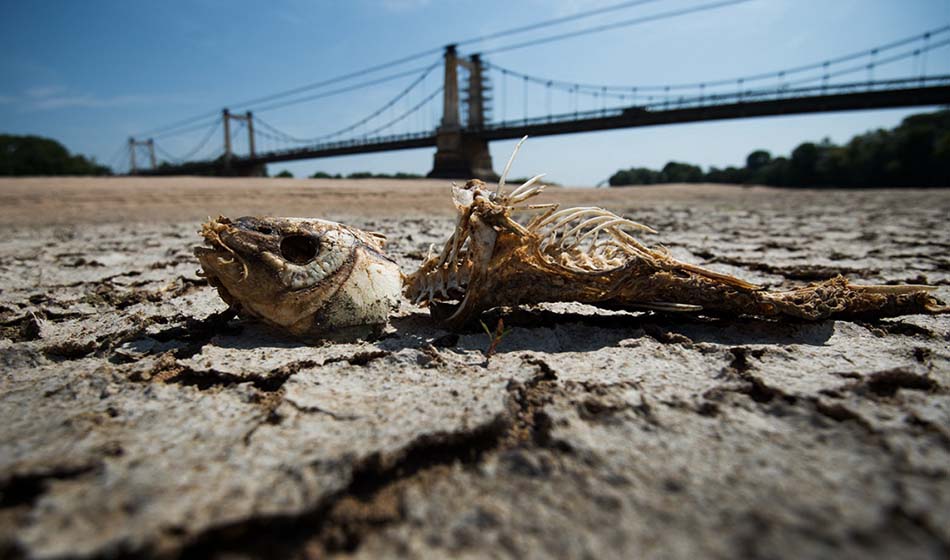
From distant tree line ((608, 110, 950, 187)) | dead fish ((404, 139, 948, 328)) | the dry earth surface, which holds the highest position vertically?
distant tree line ((608, 110, 950, 187))

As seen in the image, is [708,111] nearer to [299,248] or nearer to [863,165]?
[863,165]

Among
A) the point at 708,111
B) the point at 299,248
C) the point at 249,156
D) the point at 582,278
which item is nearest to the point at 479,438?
the point at 582,278

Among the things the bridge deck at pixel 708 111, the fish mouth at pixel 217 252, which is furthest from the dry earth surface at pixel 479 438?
the bridge deck at pixel 708 111

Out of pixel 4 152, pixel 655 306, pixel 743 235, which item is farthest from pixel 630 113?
pixel 4 152

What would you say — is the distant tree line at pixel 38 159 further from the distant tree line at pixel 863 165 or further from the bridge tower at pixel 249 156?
the distant tree line at pixel 863 165

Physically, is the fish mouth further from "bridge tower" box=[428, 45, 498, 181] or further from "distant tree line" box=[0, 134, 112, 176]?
"distant tree line" box=[0, 134, 112, 176]

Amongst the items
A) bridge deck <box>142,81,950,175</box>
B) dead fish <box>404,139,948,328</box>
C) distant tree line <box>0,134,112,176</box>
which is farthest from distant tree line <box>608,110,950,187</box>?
distant tree line <box>0,134,112,176</box>
